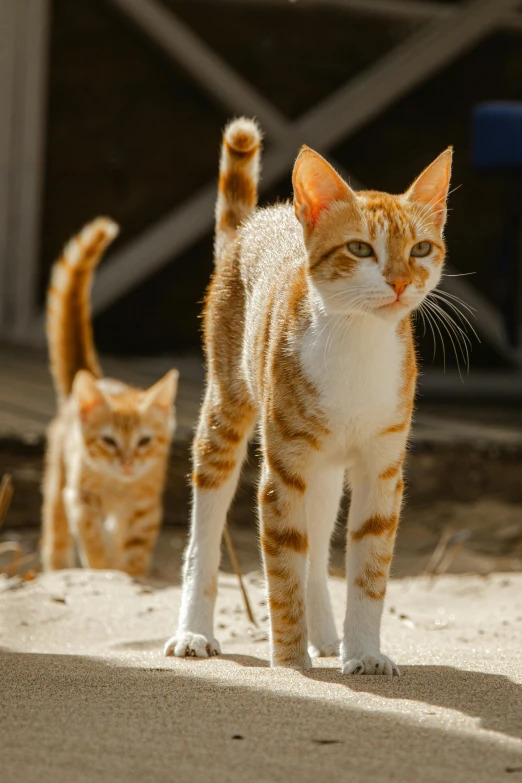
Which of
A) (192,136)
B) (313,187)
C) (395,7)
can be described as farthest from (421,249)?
(395,7)

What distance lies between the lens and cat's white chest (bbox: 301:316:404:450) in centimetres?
311

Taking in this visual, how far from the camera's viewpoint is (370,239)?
10.0 feet

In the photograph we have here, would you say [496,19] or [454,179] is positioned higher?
[496,19]

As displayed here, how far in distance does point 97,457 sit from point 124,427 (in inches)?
7.7

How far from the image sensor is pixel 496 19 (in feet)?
29.8

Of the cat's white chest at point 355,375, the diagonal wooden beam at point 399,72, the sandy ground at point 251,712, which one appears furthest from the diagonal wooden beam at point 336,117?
the cat's white chest at point 355,375

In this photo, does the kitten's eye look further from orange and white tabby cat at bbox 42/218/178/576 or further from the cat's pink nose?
orange and white tabby cat at bbox 42/218/178/576

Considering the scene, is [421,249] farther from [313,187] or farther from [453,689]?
[453,689]

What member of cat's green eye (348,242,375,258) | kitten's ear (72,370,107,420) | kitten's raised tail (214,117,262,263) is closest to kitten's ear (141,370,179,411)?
kitten's ear (72,370,107,420)

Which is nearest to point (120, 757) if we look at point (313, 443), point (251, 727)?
point (251, 727)

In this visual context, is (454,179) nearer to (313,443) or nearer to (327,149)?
(327,149)

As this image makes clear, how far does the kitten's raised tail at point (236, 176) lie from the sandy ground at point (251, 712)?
4.77ft

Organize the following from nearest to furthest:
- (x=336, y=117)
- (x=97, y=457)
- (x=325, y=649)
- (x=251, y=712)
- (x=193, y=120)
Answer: (x=251, y=712) < (x=325, y=649) < (x=97, y=457) < (x=336, y=117) < (x=193, y=120)

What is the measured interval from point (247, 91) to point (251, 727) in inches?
275
